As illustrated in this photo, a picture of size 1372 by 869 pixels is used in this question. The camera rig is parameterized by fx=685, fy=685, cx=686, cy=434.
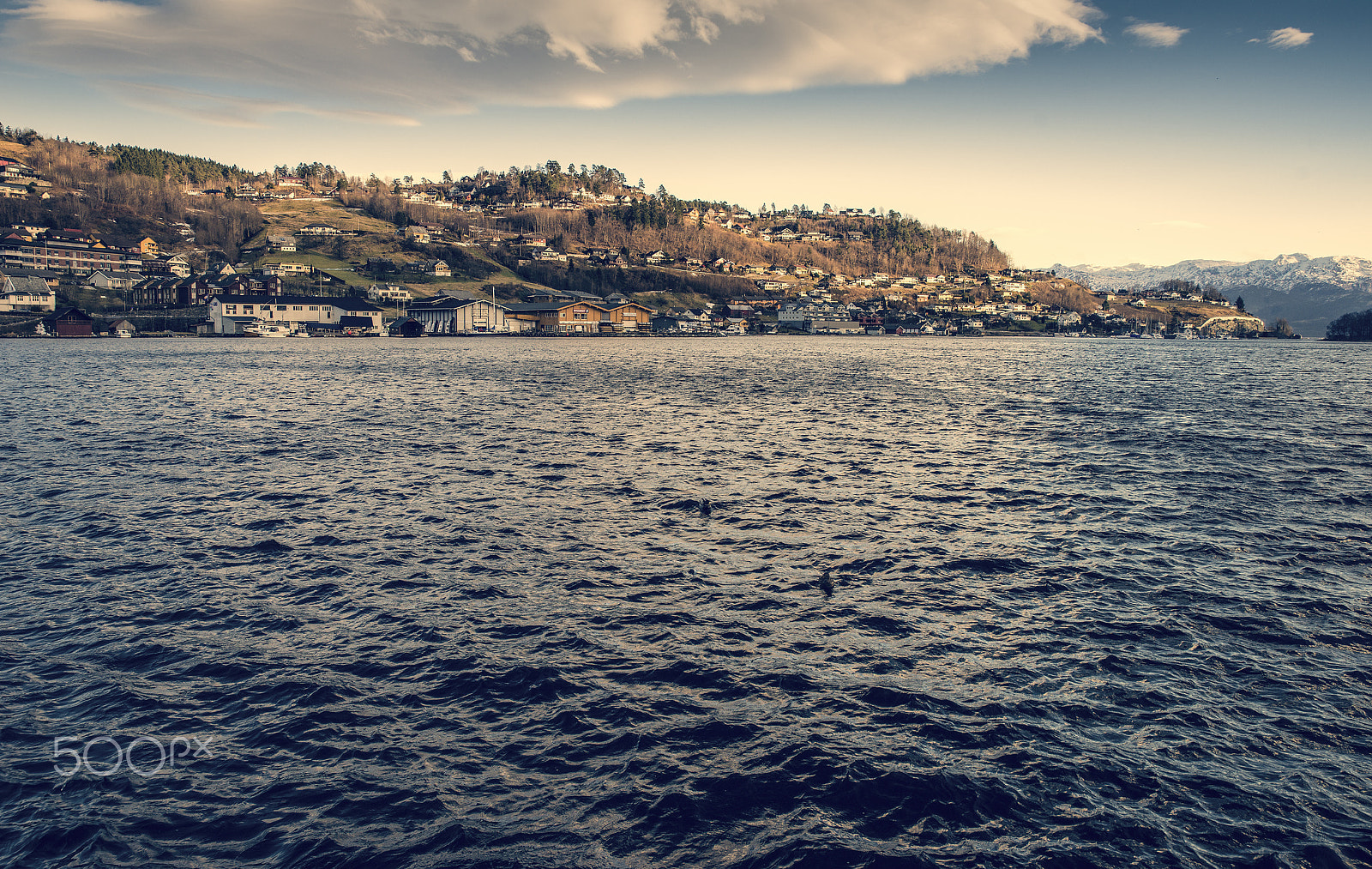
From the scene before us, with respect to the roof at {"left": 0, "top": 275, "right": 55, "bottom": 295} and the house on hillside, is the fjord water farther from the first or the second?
the roof at {"left": 0, "top": 275, "right": 55, "bottom": 295}

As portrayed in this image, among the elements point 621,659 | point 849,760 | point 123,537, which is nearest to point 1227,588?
point 849,760

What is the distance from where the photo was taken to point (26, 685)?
14203 mm

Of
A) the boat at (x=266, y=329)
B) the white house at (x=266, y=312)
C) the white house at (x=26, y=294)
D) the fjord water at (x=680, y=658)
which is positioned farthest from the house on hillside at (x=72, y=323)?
the fjord water at (x=680, y=658)

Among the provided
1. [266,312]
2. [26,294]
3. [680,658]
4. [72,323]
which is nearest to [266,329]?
[266,312]

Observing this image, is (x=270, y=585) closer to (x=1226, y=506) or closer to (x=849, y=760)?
(x=849, y=760)

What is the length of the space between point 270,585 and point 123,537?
875cm

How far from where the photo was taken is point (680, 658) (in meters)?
15.9

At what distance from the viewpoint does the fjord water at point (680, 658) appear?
416 inches

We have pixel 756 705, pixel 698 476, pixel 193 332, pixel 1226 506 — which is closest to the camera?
pixel 756 705

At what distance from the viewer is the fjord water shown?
1058cm

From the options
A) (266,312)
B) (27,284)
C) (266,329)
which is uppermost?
(27,284)

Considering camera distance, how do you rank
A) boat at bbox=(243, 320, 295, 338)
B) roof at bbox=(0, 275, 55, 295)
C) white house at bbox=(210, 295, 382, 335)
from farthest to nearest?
boat at bbox=(243, 320, 295, 338), white house at bbox=(210, 295, 382, 335), roof at bbox=(0, 275, 55, 295)

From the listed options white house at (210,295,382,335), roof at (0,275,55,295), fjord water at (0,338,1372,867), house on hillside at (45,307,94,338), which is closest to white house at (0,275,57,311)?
roof at (0,275,55,295)

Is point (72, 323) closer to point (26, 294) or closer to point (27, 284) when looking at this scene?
point (26, 294)
